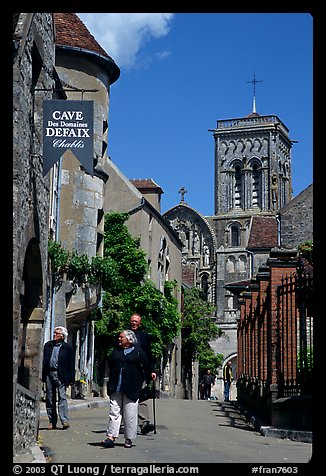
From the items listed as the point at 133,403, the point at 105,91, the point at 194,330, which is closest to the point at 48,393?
the point at 133,403

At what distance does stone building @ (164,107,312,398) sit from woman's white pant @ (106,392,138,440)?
7611cm

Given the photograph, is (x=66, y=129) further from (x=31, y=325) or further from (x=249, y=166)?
(x=249, y=166)

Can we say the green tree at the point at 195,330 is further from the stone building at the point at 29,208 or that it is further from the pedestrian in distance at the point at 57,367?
the stone building at the point at 29,208

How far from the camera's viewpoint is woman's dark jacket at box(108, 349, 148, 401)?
1136 cm

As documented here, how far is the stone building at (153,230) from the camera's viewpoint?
36.6 meters

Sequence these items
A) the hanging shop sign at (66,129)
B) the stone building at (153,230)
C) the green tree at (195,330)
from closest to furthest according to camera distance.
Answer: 1. the hanging shop sign at (66,129)
2. the stone building at (153,230)
3. the green tree at (195,330)

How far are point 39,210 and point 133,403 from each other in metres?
3.05

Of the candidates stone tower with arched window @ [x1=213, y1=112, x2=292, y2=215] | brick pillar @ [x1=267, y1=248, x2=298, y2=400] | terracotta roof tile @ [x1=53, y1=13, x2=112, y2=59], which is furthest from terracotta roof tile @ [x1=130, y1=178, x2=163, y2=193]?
stone tower with arched window @ [x1=213, y1=112, x2=292, y2=215]

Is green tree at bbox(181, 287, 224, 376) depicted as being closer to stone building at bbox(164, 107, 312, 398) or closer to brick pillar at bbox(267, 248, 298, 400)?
stone building at bbox(164, 107, 312, 398)

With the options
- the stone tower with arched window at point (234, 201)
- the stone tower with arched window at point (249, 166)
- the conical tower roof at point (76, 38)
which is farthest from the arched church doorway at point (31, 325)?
the stone tower with arched window at point (249, 166)

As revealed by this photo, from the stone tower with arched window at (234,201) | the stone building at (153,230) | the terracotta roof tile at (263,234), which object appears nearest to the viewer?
the stone building at (153,230)

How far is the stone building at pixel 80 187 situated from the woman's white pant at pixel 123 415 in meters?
10.8
